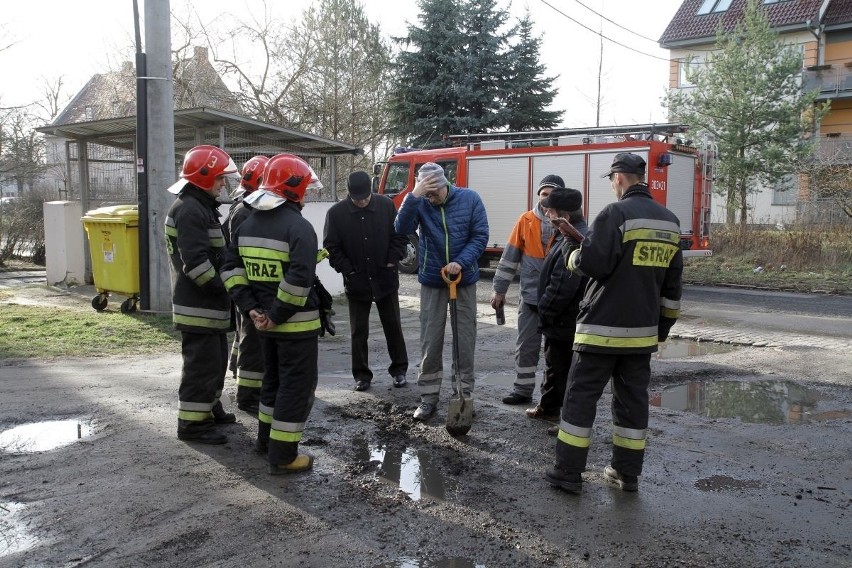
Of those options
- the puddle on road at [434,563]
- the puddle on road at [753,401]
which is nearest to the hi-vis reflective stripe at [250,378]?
the puddle on road at [434,563]

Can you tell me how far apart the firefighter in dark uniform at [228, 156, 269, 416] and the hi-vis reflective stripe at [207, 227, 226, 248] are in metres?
0.42

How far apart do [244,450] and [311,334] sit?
40.2 inches

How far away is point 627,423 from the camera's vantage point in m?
4.42

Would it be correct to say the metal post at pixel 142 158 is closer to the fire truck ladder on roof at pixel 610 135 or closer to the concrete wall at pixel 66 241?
the concrete wall at pixel 66 241

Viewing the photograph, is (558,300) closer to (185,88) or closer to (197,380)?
(197,380)

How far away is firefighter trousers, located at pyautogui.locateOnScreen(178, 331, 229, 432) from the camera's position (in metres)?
5.09

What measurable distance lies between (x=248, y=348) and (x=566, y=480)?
265 cm

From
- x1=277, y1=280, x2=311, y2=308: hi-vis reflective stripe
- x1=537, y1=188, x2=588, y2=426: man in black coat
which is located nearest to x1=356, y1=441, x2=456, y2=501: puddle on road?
x1=277, y1=280, x2=311, y2=308: hi-vis reflective stripe

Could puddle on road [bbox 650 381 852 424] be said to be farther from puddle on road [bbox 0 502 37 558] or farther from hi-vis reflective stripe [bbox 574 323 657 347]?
puddle on road [bbox 0 502 37 558]

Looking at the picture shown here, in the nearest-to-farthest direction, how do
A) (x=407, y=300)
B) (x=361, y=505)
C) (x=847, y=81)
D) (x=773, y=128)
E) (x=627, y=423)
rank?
(x=361, y=505) → (x=627, y=423) → (x=407, y=300) → (x=773, y=128) → (x=847, y=81)

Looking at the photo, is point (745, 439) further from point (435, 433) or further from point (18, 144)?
point (18, 144)

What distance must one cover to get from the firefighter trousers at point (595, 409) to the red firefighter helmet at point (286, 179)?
195cm

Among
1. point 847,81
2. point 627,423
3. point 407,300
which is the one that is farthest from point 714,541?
point 847,81

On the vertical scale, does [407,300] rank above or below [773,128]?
below
